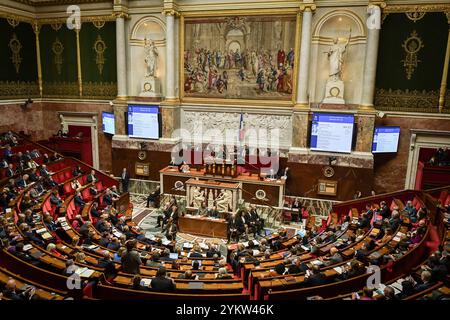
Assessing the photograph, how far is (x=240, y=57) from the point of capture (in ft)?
56.6

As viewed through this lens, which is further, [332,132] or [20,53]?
[20,53]

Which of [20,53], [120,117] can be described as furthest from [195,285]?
[20,53]

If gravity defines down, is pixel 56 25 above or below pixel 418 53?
above

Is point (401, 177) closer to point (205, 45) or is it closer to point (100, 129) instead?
point (205, 45)

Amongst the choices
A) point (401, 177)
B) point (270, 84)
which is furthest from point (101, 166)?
point (401, 177)

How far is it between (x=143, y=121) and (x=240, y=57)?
5990 mm

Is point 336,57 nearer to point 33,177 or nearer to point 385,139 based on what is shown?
point 385,139

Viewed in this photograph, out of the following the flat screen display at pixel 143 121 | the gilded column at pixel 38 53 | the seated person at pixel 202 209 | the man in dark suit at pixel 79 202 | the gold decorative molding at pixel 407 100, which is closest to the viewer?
the man in dark suit at pixel 79 202

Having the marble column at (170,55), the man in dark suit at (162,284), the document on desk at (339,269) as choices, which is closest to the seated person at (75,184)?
the marble column at (170,55)

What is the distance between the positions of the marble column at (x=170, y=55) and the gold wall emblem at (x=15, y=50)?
8.36m

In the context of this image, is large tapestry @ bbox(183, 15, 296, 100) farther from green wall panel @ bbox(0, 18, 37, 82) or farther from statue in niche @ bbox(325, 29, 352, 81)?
green wall panel @ bbox(0, 18, 37, 82)

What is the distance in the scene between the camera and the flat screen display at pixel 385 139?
1534cm

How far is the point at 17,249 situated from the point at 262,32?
13.7 metres

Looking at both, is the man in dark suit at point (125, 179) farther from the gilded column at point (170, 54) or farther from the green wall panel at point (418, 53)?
the green wall panel at point (418, 53)
